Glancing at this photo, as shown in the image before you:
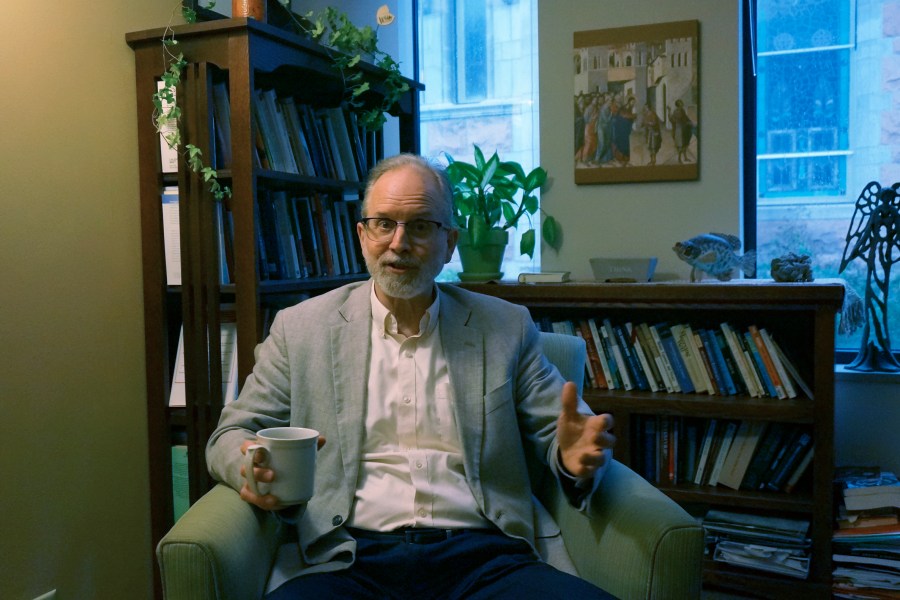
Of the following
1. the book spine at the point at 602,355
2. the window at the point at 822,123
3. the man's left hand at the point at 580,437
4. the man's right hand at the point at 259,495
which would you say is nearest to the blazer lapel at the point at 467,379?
the man's left hand at the point at 580,437

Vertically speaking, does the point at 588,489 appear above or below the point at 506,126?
below

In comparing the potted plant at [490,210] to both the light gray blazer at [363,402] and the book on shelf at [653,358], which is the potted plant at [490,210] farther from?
the light gray blazer at [363,402]

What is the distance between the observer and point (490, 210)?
2.94 metres

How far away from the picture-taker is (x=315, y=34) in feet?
8.04

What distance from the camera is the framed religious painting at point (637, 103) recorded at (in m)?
2.89

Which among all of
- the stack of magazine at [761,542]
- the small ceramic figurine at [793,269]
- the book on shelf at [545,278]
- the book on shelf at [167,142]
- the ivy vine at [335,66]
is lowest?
the stack of magazine at [761,542]

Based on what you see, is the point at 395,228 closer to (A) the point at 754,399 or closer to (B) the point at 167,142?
(B) the point at 167,142

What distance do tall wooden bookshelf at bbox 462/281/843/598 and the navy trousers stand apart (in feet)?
3.52

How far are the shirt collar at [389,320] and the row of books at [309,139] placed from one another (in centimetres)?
69

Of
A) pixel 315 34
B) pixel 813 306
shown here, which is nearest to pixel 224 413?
pixel 315 34

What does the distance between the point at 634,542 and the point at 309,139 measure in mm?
1712

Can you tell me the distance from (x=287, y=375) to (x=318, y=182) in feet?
3.15

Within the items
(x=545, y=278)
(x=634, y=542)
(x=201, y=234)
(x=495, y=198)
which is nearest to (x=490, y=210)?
(x=495, y=198)

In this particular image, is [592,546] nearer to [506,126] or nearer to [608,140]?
[608,140]
